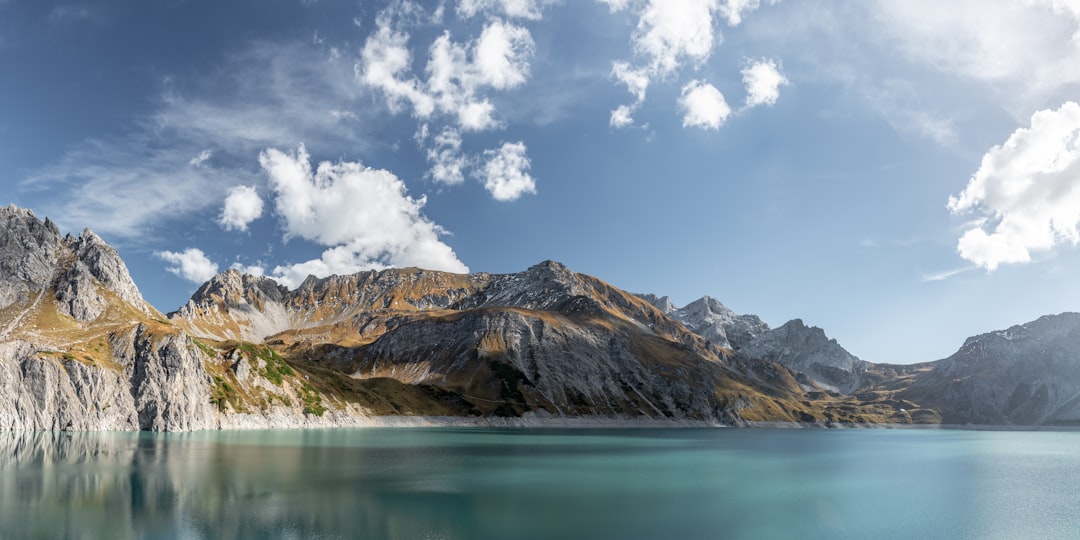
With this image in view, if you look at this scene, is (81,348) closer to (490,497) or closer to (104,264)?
(104,264)

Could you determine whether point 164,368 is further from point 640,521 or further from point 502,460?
point 640,521

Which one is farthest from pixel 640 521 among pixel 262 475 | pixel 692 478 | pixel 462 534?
pixel 262 475

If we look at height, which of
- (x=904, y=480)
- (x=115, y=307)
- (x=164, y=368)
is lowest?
(x=904, y=480)

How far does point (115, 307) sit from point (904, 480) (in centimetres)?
19011

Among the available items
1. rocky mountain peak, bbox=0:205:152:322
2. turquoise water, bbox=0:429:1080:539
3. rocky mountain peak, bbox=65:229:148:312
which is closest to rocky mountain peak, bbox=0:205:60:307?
rocky mountain peak, bbox=0:205:152:322

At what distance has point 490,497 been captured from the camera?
5262 cm

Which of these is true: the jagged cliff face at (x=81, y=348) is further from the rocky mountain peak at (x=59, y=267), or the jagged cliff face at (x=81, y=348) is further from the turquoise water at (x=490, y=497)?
the turquoise water at (x=490, y=497)

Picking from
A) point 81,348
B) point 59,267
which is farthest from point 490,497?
point 59,267

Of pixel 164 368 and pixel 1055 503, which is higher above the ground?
pixel 164 368

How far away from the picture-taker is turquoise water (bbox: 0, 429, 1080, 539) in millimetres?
39812

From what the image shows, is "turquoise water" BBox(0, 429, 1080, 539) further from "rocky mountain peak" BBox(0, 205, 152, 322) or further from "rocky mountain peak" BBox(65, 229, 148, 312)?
"rocky mountain peak" BBox(65, 229, 148, 312)

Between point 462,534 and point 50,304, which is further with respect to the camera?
point 50,304

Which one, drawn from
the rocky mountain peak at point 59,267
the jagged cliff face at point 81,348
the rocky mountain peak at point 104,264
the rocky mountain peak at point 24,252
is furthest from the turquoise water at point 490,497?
the rocky mountain peak at point 104,264

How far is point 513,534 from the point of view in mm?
→ 38094
